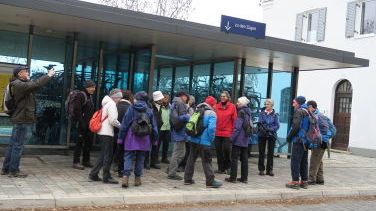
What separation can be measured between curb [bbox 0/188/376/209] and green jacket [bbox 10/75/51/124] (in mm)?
1802

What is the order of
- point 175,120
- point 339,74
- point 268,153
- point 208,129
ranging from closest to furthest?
point 208,129 → point 175,120 → point 268,153 → point 339,74

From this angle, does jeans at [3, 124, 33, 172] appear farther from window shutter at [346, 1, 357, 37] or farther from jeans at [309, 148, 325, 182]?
window shutter at [346, 1, 357, 37]

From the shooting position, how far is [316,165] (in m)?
9.48

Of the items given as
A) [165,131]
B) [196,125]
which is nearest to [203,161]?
[196,125]

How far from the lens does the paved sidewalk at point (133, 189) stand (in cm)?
659

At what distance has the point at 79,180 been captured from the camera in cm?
796

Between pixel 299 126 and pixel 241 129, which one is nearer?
pixel 299 126

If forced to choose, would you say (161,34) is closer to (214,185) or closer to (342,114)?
(214,185)

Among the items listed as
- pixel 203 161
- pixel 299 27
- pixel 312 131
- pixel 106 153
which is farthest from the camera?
pixel 299 27

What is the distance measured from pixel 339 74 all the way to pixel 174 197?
589 inches

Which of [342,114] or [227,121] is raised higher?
[342,114]

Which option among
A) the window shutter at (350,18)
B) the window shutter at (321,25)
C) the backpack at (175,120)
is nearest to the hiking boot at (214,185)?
the backpack at (175,120)

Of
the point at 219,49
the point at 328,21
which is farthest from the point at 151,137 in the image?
the point at 328,21

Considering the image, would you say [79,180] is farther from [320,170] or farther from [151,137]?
[320,170]
